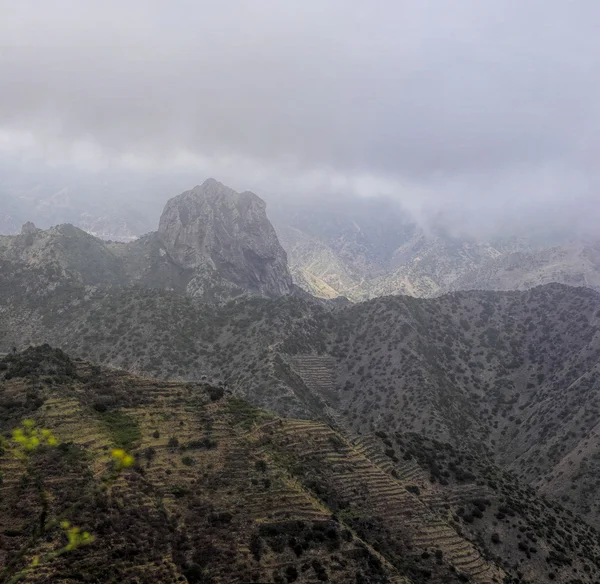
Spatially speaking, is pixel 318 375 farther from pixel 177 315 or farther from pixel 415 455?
pixel 415 455

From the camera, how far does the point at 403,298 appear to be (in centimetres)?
17875

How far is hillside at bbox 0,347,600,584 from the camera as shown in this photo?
40438 millimetres

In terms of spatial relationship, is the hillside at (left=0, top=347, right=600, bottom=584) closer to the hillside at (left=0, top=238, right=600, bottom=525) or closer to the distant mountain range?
the distant mountain range

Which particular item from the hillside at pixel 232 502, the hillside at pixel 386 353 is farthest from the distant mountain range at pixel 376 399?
the hillside at pixel 386 353

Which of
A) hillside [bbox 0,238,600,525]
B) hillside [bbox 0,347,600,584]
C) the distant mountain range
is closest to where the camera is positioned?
hillside [bbox 0,347,600,584]

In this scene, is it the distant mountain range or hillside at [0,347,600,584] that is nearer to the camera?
hillside at [0,347,600,584]

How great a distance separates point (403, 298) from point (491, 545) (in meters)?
116

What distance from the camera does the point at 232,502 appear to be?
162 ft

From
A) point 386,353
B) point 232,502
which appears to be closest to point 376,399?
Result: point 386,353

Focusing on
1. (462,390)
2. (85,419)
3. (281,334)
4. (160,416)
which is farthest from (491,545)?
(281,334)

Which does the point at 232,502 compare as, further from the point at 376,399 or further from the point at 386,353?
the point at 386,353

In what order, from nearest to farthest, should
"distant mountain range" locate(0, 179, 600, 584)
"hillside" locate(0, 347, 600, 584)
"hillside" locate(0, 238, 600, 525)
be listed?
"hillside" locate(0, 347, 600, 584)
"distant mountain range" locate(0, 179, 600, 584)
"hillside" locate(0, 238, 600, 525)

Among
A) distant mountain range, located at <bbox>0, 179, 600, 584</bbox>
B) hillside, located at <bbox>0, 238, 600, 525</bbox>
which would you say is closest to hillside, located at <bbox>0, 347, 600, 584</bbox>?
distant mountain range, located at <bbox>0, 179, 600, 584</bbox>

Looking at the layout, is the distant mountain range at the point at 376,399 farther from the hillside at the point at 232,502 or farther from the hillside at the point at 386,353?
the hillside at the point at 386,353
